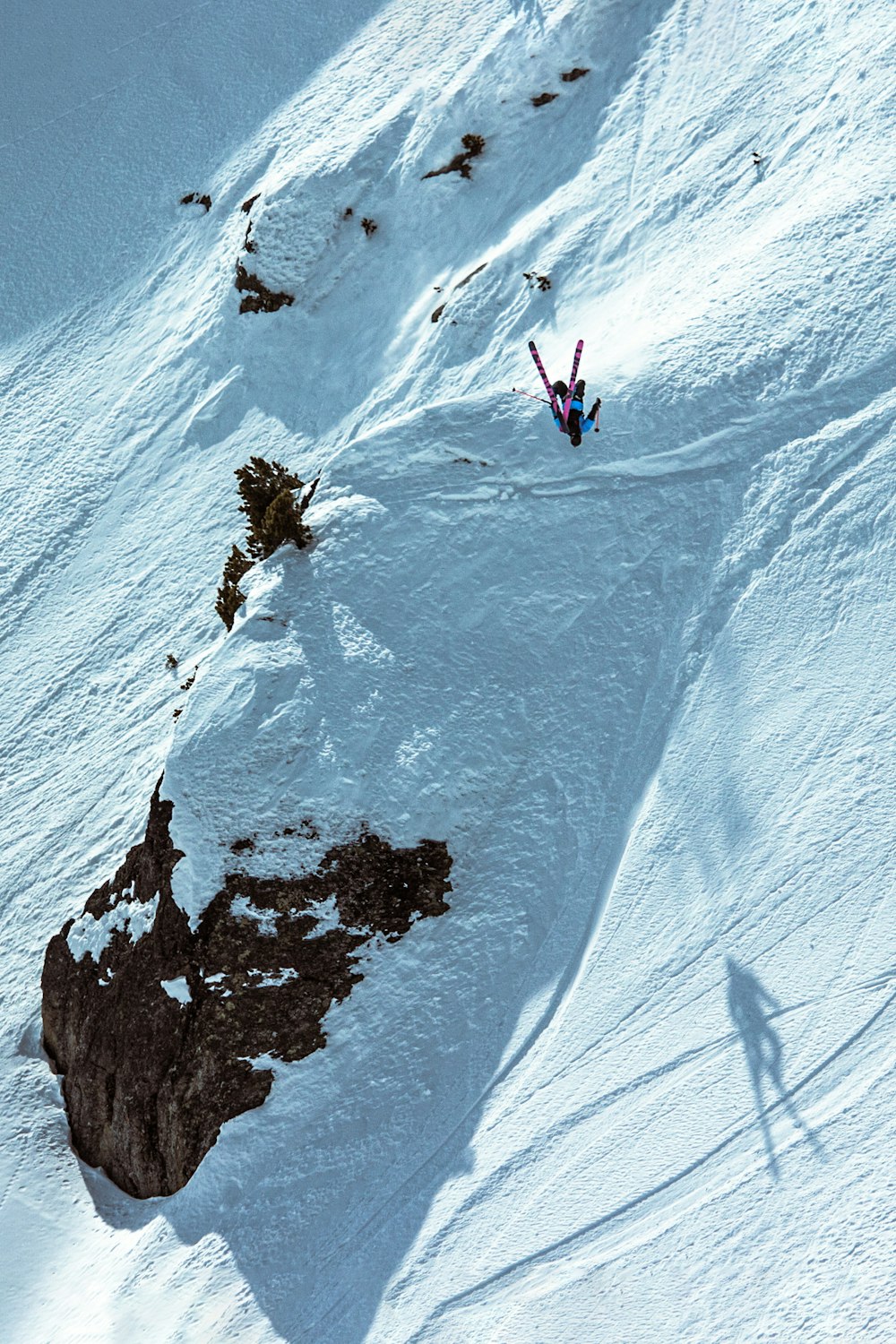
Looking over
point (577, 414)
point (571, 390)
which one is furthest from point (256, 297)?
point (577, 414)

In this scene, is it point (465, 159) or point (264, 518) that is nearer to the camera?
point (264, 518)

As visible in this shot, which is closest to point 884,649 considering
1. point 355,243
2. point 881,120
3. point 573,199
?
point 881,120

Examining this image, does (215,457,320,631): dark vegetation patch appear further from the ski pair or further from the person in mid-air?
the person in mid-air

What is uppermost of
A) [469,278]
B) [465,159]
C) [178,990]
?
[465,159]

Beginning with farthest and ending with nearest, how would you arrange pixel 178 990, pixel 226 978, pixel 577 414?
pixel 577 414 < pixel 178 990 < pixel 226 978

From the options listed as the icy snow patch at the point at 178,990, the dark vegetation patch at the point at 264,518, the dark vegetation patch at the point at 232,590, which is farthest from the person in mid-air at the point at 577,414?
the icy snow patch at the point at 178,990

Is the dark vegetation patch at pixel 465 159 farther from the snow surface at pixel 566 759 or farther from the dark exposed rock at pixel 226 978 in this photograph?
the dark exposed rock at pixel 226 978

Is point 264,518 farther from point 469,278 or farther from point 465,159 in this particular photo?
point 465,159
